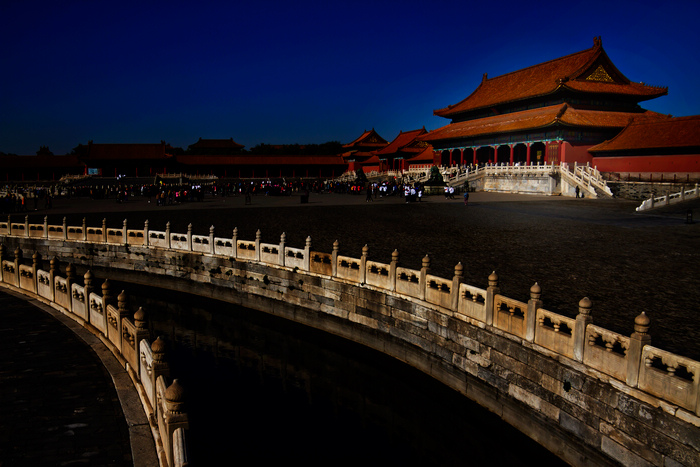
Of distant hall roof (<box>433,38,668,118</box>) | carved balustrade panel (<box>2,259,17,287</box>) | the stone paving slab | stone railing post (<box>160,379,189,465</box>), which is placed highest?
distant hall roof (<box>433,38,668,118</box>)

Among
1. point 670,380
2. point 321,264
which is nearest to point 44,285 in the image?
point 321,264

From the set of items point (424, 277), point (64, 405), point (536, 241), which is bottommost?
point (64, 405)

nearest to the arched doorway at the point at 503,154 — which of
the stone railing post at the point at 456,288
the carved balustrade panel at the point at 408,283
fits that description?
the carved balustrade panel at the point at 408,283

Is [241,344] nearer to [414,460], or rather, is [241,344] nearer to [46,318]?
[46,318]

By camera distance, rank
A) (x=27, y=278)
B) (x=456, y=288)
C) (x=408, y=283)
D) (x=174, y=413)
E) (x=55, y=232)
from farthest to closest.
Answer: (x=55, y=232) → (x=27, y=278) → (x=408, y=283) → (x=456, y=288) → (x=174, y=413)

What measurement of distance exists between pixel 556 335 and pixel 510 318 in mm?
1058

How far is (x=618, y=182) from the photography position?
36688mm

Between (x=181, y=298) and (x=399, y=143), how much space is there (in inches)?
2180

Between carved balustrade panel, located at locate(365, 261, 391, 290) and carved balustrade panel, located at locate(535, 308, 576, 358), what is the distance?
458cm

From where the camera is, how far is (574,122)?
40.4m

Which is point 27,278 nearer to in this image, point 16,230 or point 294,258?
point 294,258

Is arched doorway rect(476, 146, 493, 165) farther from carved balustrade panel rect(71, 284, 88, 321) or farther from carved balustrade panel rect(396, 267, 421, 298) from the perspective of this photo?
carved balustrade panel rect(71, 284, 88, 321)

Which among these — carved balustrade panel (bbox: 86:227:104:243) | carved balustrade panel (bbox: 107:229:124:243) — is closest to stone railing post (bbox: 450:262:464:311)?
carved balustrade panel (bbox: 107:229:124:243)

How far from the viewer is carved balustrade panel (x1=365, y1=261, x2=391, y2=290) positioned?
12.5 meters
